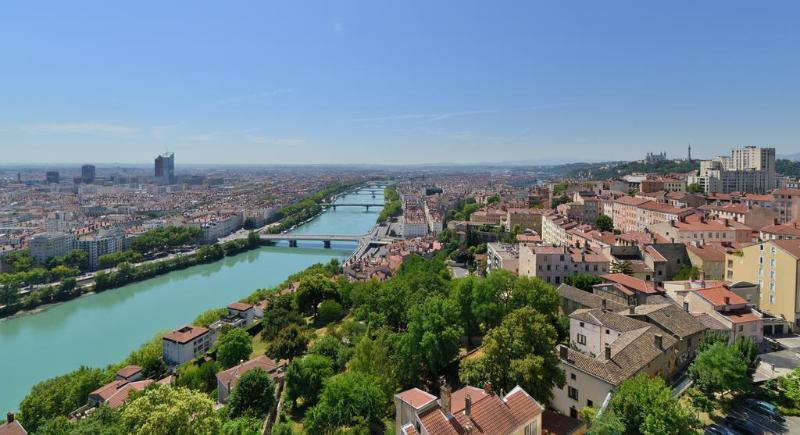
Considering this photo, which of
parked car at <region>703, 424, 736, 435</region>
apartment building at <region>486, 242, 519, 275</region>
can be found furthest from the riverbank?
parked car at <region>703, 424, 736, 435</region>

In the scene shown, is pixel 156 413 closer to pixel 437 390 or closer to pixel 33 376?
pixel 437 390

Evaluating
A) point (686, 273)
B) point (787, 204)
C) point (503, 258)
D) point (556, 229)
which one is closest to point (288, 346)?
point (503, 258)

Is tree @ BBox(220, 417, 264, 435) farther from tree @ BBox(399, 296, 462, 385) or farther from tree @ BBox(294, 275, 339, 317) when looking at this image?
tree @ BBox(294, 275, 339, 317)

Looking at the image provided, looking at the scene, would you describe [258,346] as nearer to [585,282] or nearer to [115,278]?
[585,282]

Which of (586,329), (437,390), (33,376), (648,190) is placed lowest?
(33,376)

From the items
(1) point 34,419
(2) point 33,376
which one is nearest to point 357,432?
(1) point 34,419

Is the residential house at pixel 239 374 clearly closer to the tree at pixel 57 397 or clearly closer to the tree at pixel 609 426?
the tree at pixel 57 397
